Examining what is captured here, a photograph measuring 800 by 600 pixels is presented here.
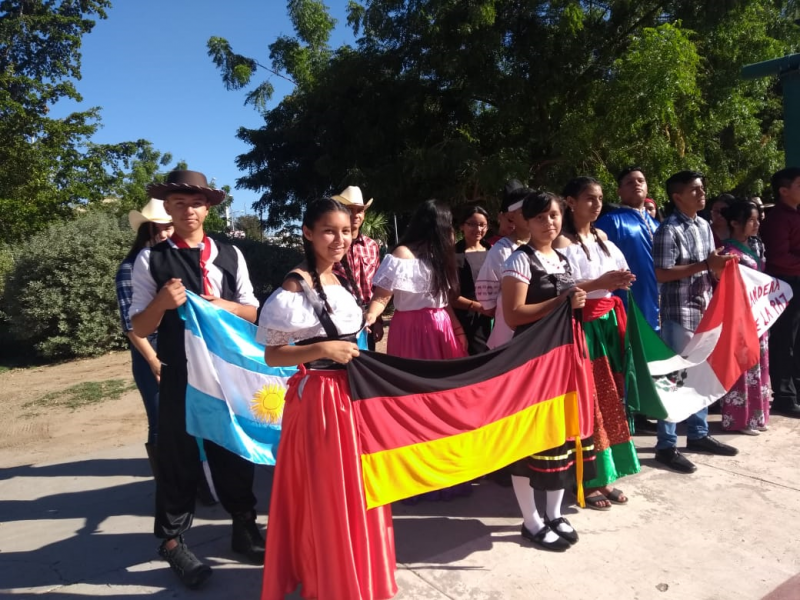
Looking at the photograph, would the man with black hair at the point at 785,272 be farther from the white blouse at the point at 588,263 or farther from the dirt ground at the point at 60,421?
the dirt ground at the point at 60,421

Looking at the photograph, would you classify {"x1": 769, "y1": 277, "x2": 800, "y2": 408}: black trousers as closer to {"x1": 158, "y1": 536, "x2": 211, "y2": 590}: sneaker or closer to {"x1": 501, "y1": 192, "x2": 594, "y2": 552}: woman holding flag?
{"x1": 501, "y1": 192, "x2": 594, "y2": 552}: woman holding flag

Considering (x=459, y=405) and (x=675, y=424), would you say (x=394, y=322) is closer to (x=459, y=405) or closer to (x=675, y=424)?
(x=459, y=405)

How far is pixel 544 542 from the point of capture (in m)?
3.30

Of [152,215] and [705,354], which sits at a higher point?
[152,215]

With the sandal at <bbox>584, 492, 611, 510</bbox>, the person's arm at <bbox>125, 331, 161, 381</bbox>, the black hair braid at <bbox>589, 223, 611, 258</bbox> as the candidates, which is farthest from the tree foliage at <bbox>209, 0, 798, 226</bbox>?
the person's arm at <bbox>125, 331, 161, 381</bbox>

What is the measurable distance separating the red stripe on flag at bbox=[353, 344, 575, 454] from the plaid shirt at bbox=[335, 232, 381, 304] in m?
1.52

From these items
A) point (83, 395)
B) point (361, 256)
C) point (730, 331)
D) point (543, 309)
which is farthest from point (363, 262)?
point (83, 395)

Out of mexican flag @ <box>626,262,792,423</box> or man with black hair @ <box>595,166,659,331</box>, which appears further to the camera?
man with black hair @ <box>595,166,659,331</box>

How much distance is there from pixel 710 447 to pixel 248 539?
11.0ft

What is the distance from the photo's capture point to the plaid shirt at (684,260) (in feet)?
14.5

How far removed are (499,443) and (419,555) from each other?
2.48 ft

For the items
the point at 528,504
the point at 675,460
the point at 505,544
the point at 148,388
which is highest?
the point at 148,388

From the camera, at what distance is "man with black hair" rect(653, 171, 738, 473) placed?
4.40 metres

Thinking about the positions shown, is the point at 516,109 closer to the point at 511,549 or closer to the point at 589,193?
the point at 589,193
